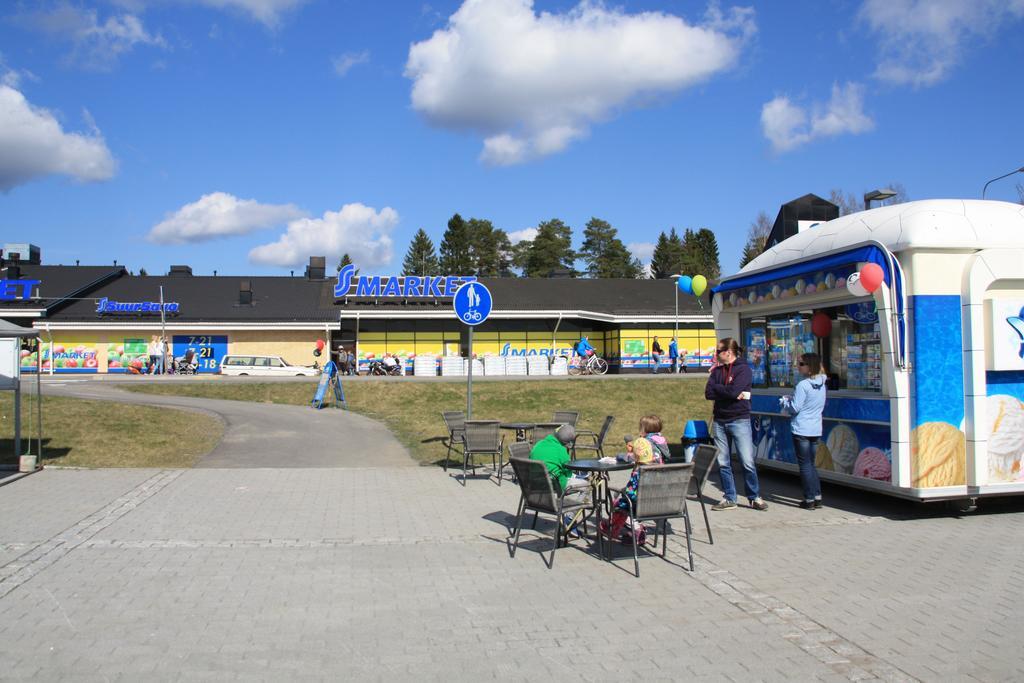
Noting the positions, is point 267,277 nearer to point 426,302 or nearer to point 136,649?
point 426,302

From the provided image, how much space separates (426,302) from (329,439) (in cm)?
2921

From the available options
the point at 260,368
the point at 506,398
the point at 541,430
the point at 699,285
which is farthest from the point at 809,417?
the point at 260,368

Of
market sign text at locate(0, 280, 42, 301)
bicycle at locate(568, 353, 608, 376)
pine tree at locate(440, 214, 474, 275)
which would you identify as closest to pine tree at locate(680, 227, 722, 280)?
pine tree at locate(440, 214, 474, 275)

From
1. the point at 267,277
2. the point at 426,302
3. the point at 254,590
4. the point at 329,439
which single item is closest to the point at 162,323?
the point at 267,277

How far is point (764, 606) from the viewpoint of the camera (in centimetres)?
554

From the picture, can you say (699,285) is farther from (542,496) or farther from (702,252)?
(702,252)

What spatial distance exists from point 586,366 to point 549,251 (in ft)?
210

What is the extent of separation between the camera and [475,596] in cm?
582

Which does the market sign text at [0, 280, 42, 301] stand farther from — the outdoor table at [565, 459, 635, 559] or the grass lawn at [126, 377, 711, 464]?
the outdoor table at [565, 459, 635, 559]

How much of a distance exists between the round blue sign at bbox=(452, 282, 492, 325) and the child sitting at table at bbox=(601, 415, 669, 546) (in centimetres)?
421

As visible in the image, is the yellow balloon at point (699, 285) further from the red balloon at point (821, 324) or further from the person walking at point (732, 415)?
the person walking at point (732, 415)

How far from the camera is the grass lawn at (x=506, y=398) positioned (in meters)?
18.9

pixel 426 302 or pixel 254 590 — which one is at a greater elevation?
pixel 426 302

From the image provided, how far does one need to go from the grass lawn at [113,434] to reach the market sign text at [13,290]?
89.5 feet
